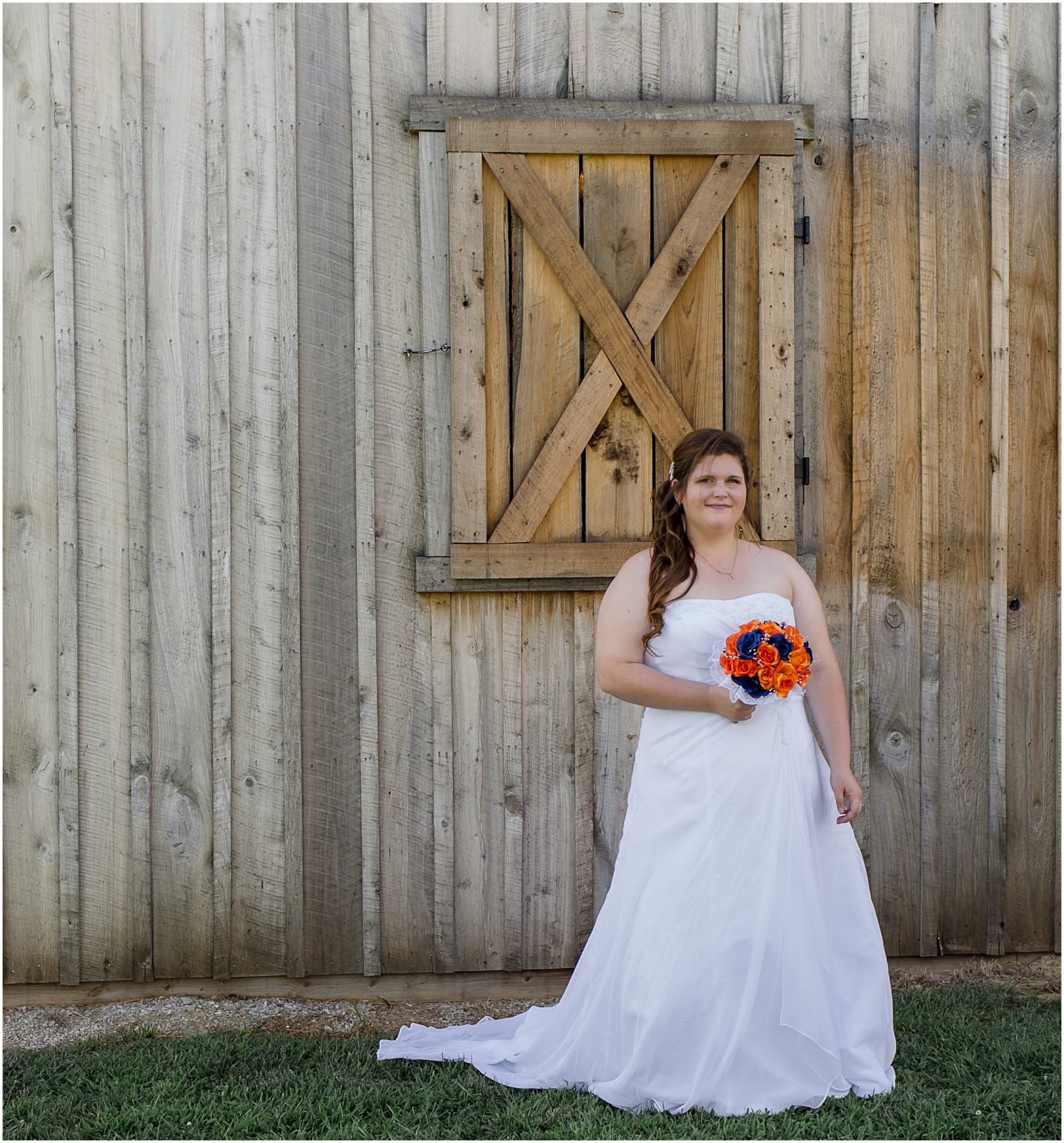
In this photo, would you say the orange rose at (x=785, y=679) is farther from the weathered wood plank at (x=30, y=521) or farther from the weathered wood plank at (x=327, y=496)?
the weathered wood plank at (x=30, y=521)

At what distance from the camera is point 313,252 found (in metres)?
3.93

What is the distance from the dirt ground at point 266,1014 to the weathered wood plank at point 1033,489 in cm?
48

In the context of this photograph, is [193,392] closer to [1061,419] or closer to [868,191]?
[868,191]

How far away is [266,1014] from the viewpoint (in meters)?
3.89

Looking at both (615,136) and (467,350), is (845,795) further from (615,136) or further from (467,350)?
(615,136)

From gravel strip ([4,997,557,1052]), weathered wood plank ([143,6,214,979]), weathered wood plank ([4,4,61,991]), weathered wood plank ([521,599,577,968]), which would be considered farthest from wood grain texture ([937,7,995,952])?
weathered wood plank ([4,4,61,991])

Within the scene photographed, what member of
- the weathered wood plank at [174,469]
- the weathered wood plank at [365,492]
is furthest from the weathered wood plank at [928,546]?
the weathered wood plank at [174,469]

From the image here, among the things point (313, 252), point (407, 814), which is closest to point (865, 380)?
point (313, 252)

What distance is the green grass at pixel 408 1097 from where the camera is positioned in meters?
2.90

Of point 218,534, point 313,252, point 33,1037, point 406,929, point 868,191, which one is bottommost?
point 33,1037

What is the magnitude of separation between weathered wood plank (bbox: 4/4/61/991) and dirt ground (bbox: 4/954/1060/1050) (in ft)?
0.69

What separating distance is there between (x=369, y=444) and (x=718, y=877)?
2.06m

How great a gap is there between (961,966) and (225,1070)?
2893 millimetres

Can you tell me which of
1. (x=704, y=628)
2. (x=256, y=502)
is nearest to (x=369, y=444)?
(x=256, y=502)
